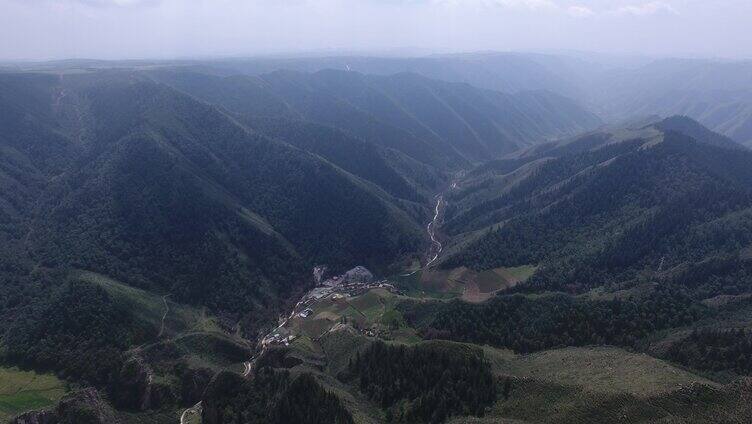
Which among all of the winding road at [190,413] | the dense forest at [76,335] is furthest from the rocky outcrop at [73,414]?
the dense forest at [76,335]

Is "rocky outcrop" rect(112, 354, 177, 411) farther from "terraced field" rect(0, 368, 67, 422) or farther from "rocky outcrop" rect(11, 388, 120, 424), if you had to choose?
"terraced field" rect(0, 368, 67, 422)

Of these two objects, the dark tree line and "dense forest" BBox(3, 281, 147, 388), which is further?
Answer: "dense forest" BBox(3, 281, 147, 388)

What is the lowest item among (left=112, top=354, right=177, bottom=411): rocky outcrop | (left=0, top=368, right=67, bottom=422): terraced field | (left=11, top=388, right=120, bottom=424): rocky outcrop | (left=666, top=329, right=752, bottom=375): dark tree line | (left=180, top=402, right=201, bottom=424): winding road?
(left=180, top=402, right=201, bottom=424): winding road

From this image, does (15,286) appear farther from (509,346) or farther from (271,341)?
(509,346)

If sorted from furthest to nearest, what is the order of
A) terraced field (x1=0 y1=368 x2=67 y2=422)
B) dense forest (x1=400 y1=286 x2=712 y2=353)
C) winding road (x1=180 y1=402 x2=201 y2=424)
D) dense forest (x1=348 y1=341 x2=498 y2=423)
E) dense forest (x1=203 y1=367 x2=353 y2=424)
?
dense forest (x1=400 y1=286 x2=712 y2=353) → winding road (x1=180 y1=402 x2=201 y2=424) → terraced field (x1=0 y1=368 x2=67 y2=422) → dense forest (x1=203 y1=367 x2=353 y2=424) → dense forest (x1=348 y1=341 x2=498 y2=423)

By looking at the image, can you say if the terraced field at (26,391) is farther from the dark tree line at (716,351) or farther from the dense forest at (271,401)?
the dark tree line at (716,351)

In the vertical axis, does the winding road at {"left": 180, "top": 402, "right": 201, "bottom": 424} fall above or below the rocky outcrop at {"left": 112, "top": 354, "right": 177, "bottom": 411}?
below

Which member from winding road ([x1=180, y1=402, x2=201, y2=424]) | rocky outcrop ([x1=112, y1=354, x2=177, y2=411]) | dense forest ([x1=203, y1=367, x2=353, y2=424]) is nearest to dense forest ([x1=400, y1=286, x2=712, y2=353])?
dense forest ([x1=203, y1=367, x2=353, y2=424])
